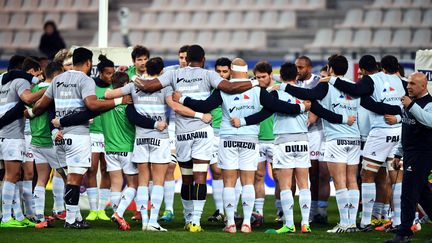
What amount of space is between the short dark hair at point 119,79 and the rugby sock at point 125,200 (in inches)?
63.4

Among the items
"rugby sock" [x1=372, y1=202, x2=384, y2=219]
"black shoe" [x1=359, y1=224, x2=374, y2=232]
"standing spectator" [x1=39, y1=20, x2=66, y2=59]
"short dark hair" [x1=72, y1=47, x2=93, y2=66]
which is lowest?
"black shoe" [x1=359, y1=224, x2=374, y2=232]

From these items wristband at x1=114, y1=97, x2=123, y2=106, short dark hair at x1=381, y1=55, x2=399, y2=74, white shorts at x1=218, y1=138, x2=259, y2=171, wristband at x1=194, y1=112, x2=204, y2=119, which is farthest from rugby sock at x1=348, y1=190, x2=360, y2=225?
wristband at x1=114, y1=97, x2=123, y2=106

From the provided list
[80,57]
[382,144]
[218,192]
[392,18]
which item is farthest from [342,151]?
[392,18]

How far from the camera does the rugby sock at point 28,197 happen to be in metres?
16.2

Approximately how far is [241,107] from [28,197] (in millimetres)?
3793

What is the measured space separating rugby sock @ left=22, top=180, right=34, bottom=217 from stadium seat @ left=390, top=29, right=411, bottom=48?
17.0m

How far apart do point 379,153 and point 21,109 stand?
530cm

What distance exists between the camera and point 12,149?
1556 centimetres

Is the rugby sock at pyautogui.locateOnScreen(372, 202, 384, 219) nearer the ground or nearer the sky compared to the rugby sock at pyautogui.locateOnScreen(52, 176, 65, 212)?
nearer the ground

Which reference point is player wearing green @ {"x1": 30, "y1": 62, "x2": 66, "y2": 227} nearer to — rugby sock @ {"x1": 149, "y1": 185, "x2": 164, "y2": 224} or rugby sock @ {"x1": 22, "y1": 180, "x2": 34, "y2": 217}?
rugby sock @ {"x1": 22, "y1": 180, "x2": 34, "y2": 217}

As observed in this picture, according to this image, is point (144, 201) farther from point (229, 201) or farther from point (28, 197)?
point (28, 197)

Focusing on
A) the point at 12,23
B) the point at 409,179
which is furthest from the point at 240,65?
the point at 12,23

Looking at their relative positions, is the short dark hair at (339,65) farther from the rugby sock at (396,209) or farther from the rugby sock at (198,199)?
the rugby sock at (198,199)

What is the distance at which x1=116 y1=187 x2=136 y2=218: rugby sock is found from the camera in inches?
594
